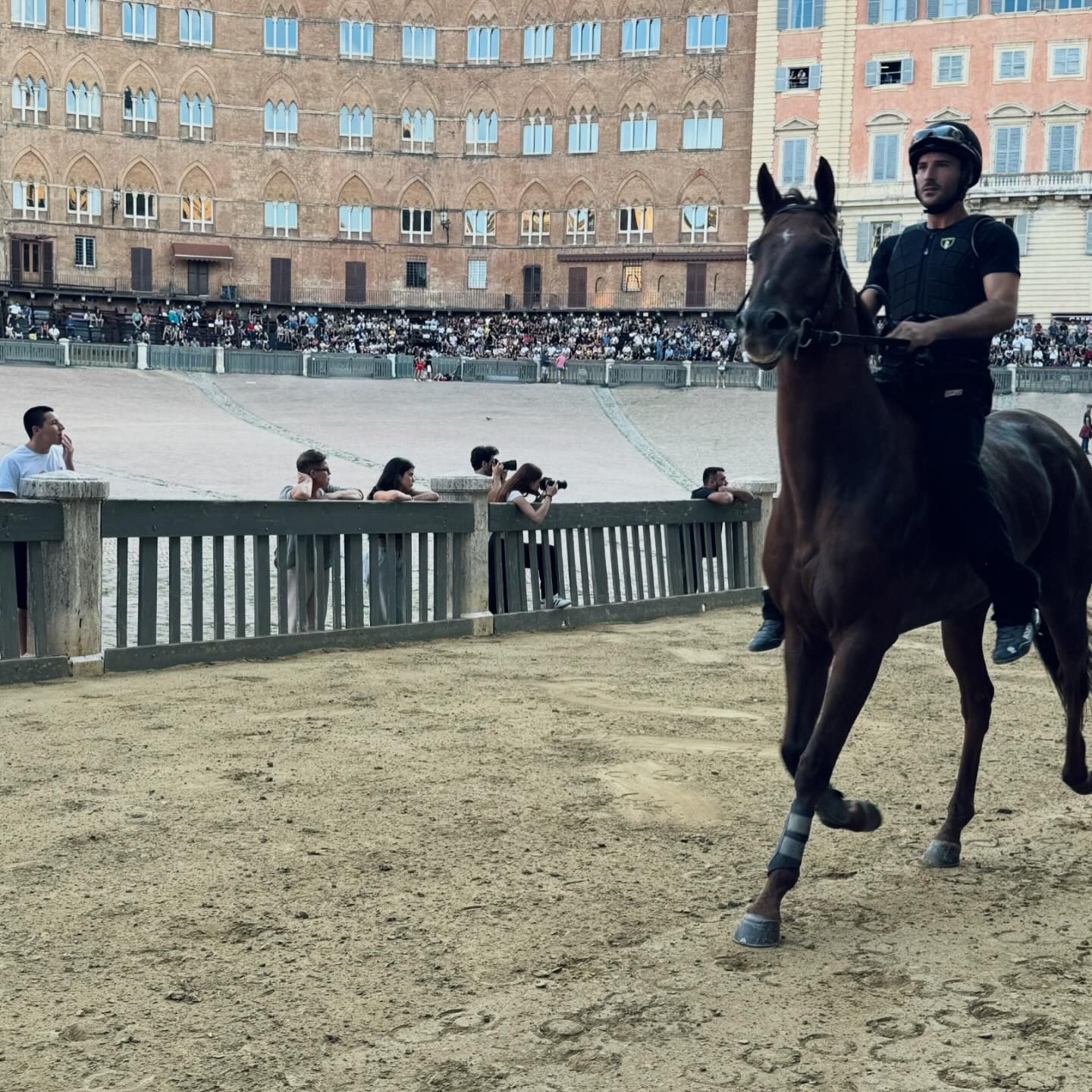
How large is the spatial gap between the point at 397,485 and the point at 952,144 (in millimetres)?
7783

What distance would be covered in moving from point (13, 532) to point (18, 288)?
213 ft

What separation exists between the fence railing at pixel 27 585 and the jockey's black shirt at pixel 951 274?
6.09m

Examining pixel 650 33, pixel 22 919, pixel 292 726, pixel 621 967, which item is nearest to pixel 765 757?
pixel 292 726

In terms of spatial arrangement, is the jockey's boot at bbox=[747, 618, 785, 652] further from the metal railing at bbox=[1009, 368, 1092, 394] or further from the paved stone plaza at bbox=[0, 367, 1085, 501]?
the metal railing at bbox=[1009, 368, 1092, 394]

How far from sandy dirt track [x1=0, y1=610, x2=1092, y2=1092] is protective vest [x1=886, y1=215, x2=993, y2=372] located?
2.14 metres

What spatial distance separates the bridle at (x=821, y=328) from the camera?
17.0 ft

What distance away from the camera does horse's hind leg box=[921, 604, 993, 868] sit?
6.13 m

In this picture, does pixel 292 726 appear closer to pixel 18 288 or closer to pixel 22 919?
pixel 22 919

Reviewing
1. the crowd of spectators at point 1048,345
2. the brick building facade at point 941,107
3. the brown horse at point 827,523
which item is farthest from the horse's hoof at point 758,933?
the brick building facade at point 941,107

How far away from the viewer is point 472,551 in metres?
12.6

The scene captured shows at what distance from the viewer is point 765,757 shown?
796cm

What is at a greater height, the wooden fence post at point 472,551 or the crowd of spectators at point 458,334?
the crowd of spectators at point 458,334

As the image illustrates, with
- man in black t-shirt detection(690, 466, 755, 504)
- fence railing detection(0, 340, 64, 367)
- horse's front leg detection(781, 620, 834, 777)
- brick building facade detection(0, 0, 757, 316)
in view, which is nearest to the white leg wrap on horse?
horse's front leg detection(781, 620, 834, 777)

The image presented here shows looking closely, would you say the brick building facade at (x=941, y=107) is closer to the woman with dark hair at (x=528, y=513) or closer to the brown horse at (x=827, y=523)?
the woman with dark hair at (x=528, y=513)
